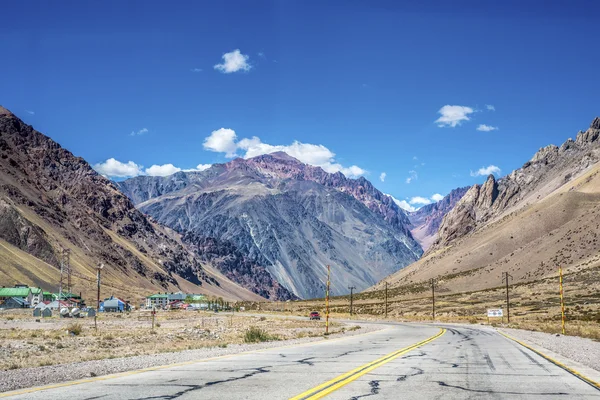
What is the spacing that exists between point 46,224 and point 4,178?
22064 mm

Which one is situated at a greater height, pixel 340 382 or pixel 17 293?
pixel 340 382

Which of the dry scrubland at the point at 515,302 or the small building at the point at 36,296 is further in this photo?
the small building at the point at 36,296

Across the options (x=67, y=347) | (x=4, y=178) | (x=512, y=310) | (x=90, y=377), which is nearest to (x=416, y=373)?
(x=90, y=377)

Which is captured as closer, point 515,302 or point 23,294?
point 515,302

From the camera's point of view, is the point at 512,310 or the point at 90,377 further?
the point at 512,310

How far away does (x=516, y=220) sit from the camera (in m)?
183

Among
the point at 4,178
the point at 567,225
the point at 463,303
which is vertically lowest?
the point at 463,303

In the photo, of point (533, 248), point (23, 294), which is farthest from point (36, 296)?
point (533, 248)

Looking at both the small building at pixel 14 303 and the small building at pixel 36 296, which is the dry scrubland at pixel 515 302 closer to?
the small building at pixel 36 296

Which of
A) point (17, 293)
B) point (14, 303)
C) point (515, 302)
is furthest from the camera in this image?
point (17, 293)

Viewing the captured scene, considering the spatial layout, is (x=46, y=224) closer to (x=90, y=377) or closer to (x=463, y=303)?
(x=463, y=303)

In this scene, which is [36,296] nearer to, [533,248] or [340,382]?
[340,382]

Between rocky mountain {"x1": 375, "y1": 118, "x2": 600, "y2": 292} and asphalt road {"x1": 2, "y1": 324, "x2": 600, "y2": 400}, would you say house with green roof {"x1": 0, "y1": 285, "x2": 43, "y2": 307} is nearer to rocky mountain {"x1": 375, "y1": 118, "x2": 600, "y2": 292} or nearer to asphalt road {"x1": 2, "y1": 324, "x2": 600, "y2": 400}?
rocky mountain {"x1": 375, "y1": 118, "x2": 600, "y2": 292}

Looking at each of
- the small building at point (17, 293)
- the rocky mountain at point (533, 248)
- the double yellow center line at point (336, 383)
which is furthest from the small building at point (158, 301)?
the double yellow center line at point (336, 383)
